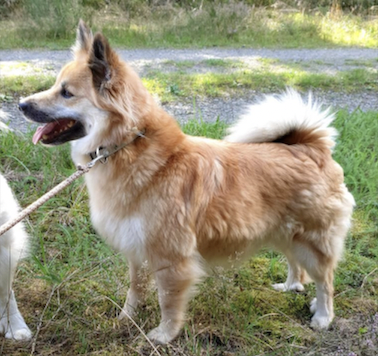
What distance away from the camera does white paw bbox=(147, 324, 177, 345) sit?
7.15 feet

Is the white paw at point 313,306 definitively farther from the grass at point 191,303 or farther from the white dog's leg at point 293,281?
the white dog's leg at point 293,281

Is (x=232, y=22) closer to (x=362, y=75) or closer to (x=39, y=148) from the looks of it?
(x=362, y=75)

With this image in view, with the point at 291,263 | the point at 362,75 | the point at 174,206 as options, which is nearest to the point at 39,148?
the point at 174,206

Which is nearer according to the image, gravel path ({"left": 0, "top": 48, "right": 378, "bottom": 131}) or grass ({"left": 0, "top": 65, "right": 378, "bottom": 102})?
gravel path ({"left": 0, "top": 48, "right": 378, "bottom": 131})

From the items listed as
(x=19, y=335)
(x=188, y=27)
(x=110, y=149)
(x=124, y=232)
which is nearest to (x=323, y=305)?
(x=124, y=232)

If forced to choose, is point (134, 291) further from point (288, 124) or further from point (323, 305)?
point (288, 124)

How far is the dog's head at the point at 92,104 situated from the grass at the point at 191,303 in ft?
2.68

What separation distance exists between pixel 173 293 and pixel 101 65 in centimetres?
118

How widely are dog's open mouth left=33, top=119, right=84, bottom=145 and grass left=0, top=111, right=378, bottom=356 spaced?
769mm

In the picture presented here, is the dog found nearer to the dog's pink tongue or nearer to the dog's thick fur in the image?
the dog's pink tongue

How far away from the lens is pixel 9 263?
2039 millimetres

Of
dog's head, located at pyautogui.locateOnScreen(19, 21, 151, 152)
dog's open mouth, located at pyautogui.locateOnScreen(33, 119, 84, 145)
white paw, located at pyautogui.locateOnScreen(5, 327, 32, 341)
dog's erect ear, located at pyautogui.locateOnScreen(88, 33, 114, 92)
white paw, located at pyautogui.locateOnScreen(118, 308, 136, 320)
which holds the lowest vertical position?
white paw, located at pyautogui.locateOnScreen(118, 308, 136, 320)

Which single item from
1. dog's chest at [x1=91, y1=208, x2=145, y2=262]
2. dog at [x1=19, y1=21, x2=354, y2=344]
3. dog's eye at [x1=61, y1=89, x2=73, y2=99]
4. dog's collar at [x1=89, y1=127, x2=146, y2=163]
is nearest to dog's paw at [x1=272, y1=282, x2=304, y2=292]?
dog at [x1=19, y1=21, x2=354, y2=344]

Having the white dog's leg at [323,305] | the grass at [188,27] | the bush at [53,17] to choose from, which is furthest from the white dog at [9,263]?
the bush at [53,17]
